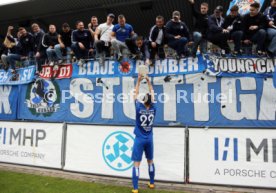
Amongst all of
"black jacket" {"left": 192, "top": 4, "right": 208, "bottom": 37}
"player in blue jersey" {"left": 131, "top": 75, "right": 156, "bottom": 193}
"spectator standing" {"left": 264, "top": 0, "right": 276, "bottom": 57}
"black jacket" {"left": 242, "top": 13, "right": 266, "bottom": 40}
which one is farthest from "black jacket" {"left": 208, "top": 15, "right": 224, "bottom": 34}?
"player in blue jersey" {"left": 131, "top": 75, "right": 156, "bottom": 193}

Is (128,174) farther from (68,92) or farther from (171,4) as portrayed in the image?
(171,4)

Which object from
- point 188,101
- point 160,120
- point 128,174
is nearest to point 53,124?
point 128,174

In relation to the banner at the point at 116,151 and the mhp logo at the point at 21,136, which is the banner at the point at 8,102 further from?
the banner at the point at 116,151

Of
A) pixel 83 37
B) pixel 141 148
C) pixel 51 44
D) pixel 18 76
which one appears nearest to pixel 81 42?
pixel 83 37

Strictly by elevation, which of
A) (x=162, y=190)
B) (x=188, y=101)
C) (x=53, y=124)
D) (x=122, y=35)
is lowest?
(x=162, y=190)

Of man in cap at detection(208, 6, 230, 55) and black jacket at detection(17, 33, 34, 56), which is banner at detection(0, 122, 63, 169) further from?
man in cap at detection(208, 6, 230, 55)

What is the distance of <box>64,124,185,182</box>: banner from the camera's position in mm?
6273

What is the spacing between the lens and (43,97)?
9.55 meters

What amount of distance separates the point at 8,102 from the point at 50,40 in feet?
9.93

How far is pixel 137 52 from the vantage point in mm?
8391

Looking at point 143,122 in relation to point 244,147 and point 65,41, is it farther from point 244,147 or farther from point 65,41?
point 65,41

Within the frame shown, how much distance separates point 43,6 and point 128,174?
11.6 metres

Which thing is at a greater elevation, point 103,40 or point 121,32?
point 121,32

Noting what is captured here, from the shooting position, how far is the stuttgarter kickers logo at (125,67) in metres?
8.50
